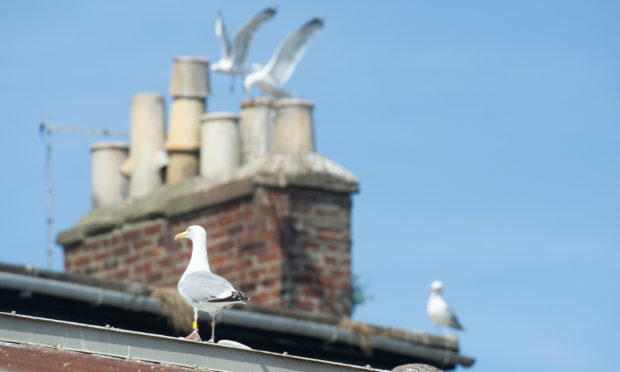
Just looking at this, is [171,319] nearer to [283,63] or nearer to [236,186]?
[236,186]

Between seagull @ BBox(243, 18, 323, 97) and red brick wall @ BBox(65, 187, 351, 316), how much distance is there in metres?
3.84

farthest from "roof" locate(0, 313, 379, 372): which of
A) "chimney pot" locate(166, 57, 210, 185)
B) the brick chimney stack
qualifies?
"chimney pot" locate(166, 57, 210, 185)

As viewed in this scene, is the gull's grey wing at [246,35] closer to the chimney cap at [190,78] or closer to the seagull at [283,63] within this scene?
the seagull at [283,63]

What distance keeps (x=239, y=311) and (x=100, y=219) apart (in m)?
4.16

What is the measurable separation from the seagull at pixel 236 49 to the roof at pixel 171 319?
732 cm

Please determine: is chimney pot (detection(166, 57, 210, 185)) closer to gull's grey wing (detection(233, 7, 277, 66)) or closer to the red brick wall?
the red brick wall

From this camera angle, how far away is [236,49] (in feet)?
63.5

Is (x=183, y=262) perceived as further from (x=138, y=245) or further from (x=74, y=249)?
(x=74, y=249)

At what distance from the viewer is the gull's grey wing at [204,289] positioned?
653 centimetres

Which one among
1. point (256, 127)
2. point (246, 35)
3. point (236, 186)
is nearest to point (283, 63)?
point (246, 35)

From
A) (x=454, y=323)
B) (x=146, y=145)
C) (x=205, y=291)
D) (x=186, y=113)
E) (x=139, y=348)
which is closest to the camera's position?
(x=139, y=348)

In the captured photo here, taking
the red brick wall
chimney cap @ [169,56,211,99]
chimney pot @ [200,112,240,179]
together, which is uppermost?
chimney cap @ [169,56,211,99]

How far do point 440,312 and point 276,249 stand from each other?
343 cm

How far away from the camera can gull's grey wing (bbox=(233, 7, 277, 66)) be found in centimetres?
1834
